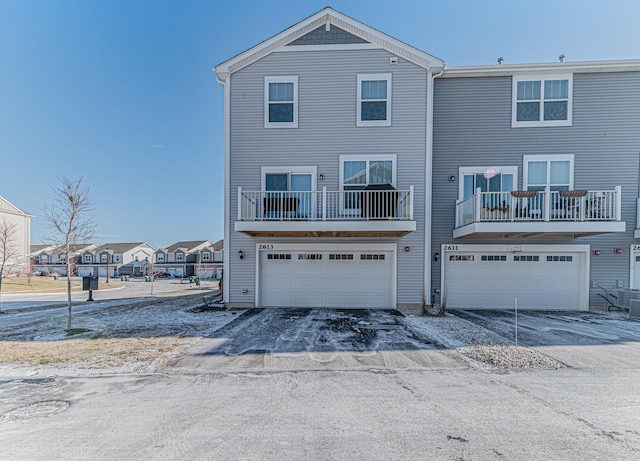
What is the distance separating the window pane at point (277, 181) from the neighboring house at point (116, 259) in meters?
53.5

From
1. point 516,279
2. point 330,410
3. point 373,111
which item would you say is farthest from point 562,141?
point 330,410

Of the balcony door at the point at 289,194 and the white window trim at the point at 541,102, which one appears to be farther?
the white window trim at the point at 541,102

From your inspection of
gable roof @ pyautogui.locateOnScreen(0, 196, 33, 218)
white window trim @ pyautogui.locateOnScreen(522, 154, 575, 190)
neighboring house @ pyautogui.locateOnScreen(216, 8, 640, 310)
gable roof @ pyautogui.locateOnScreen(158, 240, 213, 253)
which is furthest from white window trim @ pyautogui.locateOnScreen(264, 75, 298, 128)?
gable roof @ pyautogui.locateOnScreen(158, 240, 213, 253)

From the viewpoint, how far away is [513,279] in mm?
9820

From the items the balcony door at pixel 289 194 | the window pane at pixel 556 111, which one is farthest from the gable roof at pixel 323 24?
the window pane at pixel 556 111

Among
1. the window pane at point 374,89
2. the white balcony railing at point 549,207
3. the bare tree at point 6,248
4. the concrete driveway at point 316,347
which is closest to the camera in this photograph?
the concrete driveway at point 316,347

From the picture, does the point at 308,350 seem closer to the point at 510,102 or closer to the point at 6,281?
the point at 510,102

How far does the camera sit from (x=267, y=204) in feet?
30.6

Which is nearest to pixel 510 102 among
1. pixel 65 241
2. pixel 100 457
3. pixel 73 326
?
pixel 100 457

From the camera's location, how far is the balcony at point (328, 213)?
8.41 m

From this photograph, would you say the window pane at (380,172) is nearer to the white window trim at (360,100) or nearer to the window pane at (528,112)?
the white window trim at (360,100)

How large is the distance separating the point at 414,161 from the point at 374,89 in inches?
117

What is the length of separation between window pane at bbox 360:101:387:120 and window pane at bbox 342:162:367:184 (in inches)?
66.8

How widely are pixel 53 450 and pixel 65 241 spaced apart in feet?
20.8
